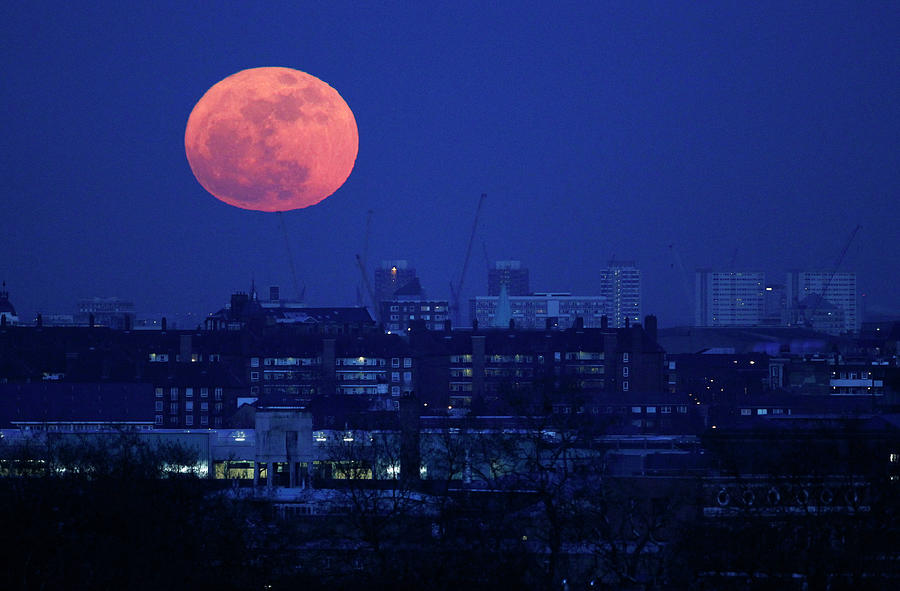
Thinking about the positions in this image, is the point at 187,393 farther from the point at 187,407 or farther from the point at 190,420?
the point at 190,420

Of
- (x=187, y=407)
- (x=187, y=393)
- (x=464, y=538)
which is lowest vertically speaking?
(x=464, y=538)

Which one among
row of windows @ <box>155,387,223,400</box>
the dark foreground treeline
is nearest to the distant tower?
row of windows @ <box>155,387,223,400</box>

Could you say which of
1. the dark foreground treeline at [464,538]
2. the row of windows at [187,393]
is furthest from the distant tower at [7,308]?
the dark foreground treeline at [464,538]

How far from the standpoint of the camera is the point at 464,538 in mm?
30438

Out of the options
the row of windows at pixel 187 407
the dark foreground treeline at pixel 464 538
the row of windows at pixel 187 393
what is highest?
the row of windows at pixel 187 393

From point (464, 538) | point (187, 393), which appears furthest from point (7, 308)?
point (464, 538)

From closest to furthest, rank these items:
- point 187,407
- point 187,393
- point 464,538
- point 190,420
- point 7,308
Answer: point 464,538 → point 190,420 → point 187,407 → point 187,393 → point 7,308

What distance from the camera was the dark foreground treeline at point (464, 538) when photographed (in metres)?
27.0

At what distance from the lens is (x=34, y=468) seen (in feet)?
134

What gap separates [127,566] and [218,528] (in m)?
3.52

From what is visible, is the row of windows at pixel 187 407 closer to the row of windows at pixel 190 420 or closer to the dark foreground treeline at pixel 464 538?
the row of windows at pixel 190 420

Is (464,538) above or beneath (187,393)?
beneath

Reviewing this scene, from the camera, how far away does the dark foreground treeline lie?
2695cm

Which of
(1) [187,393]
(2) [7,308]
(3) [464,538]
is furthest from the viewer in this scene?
(2) [7,308]
